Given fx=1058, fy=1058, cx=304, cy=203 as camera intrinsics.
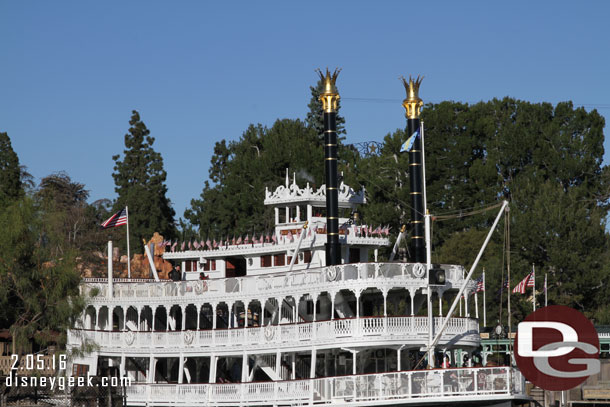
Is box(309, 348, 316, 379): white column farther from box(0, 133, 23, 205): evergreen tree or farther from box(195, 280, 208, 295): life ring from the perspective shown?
box(0, 133, 23, 205): evergreen tree

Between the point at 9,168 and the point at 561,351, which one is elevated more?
the point at 9,168

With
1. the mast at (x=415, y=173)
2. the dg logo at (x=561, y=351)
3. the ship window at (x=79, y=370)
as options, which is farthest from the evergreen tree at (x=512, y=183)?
the dg logo at (x=561, y=351)

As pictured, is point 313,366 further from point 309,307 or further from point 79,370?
point 79,370

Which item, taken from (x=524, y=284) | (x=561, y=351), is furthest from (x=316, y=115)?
(x=561, y=351)

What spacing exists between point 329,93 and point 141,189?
4131cm

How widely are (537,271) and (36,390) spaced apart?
30007 millimetres

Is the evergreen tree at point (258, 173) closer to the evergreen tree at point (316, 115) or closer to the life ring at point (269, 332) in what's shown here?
the evergreen tree at point (316, 115)

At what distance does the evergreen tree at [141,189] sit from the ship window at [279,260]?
3858cm

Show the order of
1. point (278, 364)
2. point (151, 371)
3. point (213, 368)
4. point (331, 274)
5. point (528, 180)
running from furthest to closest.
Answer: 1. point (528, 180)
2. point (151, 371)
3. point (213, 368)
4. point (278, 364)
5. point (331, 274)

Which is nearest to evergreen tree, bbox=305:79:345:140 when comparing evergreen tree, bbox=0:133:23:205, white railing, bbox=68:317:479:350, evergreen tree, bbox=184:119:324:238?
evergreen tree, bbox=184:119:324:238

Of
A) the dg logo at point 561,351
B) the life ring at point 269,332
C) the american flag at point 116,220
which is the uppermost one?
the american flag at point 116,220

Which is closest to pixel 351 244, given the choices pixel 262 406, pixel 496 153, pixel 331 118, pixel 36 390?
pixel 331 118

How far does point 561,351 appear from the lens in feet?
79.7

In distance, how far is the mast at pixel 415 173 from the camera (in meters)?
41.5
